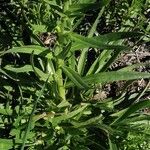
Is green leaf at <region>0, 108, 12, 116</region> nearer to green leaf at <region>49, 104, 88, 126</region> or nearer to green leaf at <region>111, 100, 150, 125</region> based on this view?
green leaf at <region>49, 104, 88, 126</region>

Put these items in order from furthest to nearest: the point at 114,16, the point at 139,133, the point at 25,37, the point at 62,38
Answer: the point at 114,16
the point at 25,37
the point at 139,133
the point at 62,38

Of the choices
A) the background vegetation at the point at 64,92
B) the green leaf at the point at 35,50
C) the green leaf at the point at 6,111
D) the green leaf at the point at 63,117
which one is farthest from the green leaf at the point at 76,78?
the green leaf at the point at 6,111

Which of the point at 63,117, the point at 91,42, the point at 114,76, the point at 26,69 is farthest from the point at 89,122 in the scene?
the point at 91,42

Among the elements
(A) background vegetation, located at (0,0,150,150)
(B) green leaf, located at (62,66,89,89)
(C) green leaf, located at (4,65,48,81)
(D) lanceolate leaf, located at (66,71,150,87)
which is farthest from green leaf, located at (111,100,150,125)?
(C) green leaf, located at (4,65,48,81)

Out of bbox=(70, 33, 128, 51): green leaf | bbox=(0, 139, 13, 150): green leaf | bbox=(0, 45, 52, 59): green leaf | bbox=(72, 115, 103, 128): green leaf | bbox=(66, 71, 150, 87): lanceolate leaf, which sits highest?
bbox=(70, 33, 128, 51): green leaf

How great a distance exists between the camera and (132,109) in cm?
214

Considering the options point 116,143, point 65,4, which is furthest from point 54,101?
point 65,4

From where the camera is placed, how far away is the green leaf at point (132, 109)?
6.76 ft

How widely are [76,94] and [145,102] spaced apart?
20.0 inches

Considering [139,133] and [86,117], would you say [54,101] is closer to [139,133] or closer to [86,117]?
[86,117]

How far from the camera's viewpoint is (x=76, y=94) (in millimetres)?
2416

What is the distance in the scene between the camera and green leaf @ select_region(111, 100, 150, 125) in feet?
6.76

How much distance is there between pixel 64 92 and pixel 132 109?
15.7 inches

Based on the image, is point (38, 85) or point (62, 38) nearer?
point (62, 38)
